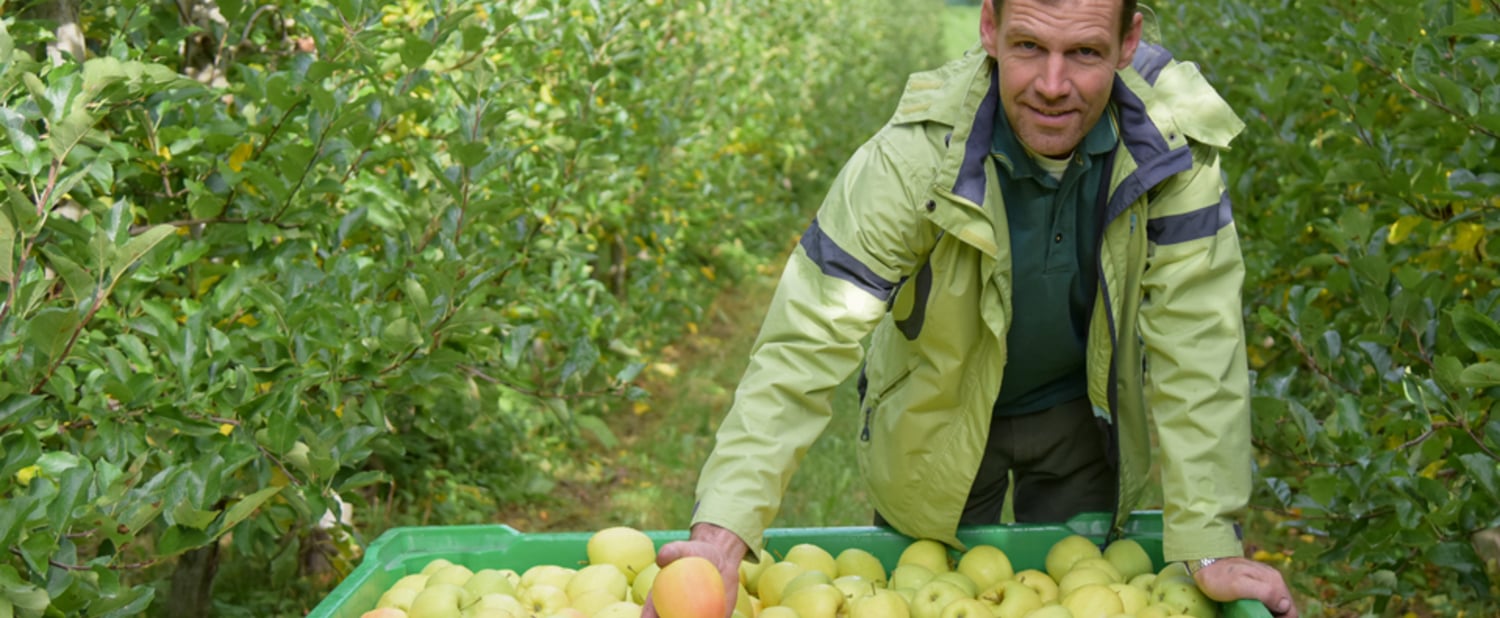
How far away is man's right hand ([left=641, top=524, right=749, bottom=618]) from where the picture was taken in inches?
71.4

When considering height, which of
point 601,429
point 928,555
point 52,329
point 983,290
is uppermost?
point 52,329

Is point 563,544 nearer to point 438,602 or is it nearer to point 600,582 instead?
point 600,582

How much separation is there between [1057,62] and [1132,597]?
2.49 feet

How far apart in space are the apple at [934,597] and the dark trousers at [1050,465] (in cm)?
51

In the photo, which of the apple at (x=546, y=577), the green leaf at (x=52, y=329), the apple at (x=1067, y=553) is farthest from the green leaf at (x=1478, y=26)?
the green leaf at (x=52, y=329)

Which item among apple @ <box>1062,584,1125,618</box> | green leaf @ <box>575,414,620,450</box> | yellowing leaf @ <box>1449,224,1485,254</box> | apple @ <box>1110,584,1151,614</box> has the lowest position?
green leaf @ <box>575,414,620,450</box>

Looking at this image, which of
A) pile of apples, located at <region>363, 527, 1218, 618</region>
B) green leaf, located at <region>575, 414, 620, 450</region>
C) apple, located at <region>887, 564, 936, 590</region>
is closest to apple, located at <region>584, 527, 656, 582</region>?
pile of apples, located at <region>363, 527, 1218, 618</region>

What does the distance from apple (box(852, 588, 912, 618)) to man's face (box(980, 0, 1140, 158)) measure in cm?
68

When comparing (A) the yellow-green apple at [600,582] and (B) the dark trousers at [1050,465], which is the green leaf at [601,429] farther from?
(A) the yellow-green apple at [600,582]

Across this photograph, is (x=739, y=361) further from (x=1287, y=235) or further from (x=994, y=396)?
(x=994, y=396)

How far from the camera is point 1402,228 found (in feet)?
9.81

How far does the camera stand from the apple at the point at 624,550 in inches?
84.0

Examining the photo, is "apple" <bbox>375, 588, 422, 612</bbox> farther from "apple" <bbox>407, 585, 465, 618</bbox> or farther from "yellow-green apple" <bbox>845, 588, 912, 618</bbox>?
"yellow-green apple" <bbox>845, 588, 912, 618</bbox>

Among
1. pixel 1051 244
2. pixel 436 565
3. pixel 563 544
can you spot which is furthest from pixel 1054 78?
pixel 436 565
